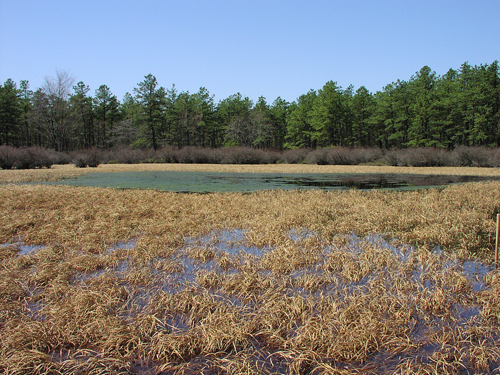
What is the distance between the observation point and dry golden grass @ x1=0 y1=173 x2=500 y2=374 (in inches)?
123

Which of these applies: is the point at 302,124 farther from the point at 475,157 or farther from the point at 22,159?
the point at 22,159

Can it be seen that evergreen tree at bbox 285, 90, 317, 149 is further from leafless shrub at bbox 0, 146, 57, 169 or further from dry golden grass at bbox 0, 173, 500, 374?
dry golden grass at bbox 0, 173, 500, 374

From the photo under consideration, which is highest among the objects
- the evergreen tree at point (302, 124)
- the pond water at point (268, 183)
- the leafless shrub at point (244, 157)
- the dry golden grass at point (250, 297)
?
the evergreen tree at point (302, 124)

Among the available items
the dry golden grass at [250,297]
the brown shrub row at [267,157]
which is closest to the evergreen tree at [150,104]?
the brown shrub row at [267,157]

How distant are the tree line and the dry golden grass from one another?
50402mm

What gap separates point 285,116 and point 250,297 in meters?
80.5

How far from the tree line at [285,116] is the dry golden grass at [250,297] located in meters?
50.4

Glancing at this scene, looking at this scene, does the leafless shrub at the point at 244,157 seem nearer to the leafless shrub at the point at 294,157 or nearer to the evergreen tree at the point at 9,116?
the leafless shrub at the point at 294,157

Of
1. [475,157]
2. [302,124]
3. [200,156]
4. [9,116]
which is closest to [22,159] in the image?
[200,156]

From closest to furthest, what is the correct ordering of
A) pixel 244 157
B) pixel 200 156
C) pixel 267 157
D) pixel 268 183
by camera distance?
pixel 268 183 < pixel 244 157 < pixel 200 156 < pixel 267 157

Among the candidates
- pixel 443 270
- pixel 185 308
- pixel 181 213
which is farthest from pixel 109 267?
pixel 443 270

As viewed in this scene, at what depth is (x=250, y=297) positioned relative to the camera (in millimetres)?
4355

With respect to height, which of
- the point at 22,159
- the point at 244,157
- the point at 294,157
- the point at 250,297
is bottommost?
the point at 250,297

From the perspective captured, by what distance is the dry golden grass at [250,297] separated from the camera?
3.14 metres
